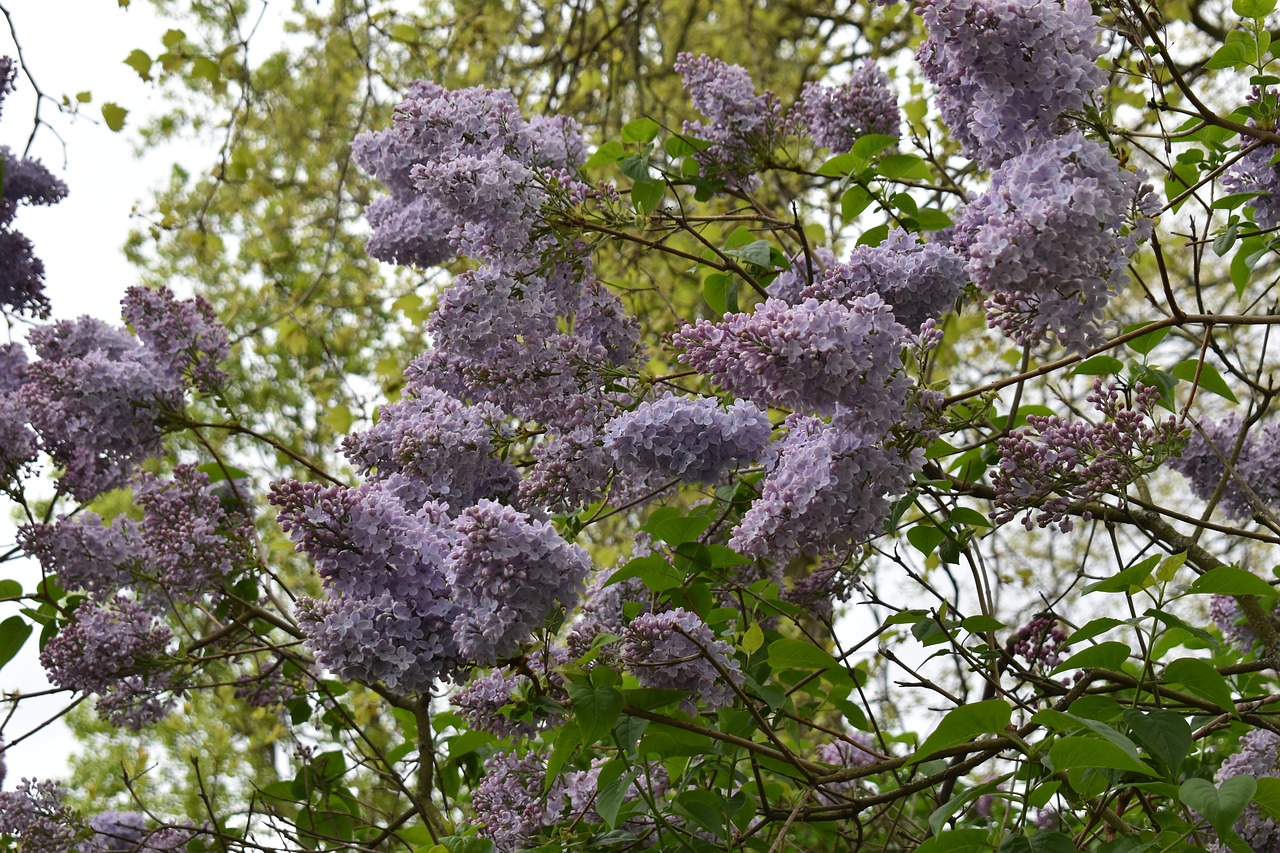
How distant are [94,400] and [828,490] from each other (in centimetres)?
170

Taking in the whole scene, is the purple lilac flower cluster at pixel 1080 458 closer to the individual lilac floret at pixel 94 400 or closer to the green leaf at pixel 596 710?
the green leaf at pixel 596 710

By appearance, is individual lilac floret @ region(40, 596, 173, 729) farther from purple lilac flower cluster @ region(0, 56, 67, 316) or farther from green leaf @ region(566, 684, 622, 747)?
green leaf @ region(566, 684, 622, 747)

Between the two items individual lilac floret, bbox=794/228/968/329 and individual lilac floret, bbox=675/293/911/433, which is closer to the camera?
individual lilac floret, bbox=675/293/911/433

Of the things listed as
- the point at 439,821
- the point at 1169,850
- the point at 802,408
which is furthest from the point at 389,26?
the point at 1169,850

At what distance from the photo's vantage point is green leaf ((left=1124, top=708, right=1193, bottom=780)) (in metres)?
1.35

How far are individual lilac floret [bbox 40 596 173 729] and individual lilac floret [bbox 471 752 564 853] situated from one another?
85 centimetres

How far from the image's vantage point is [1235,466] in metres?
2.33

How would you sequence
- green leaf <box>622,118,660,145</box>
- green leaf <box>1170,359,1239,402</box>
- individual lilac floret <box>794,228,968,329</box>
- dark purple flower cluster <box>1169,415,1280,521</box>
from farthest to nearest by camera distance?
dark purple flower cluster <box>1169,415,1280,521</box>
green leaf <box>622,118,660,145</box>
green leaf <box>1170,359,1239,402</box>
individual lilac floret <box>794,228,968,329</box>

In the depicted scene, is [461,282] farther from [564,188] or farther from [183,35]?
[183,35]

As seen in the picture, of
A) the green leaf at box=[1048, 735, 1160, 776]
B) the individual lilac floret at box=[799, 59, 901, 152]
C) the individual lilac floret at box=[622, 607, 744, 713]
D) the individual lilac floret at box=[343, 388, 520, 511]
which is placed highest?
the individual lilac floret at box=[799, 59, 901, 152]

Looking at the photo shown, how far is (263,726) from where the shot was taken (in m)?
6.92

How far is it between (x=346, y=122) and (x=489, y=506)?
708 centimetres

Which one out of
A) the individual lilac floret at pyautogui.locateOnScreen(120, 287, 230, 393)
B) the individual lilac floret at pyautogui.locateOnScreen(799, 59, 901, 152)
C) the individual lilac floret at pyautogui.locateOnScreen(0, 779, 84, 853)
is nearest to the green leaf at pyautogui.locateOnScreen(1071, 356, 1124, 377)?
the individual lilac floret at pyautogui.locateOnScreen(799, 59, 901, 152)

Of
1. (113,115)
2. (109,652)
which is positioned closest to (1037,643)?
(109,652)
